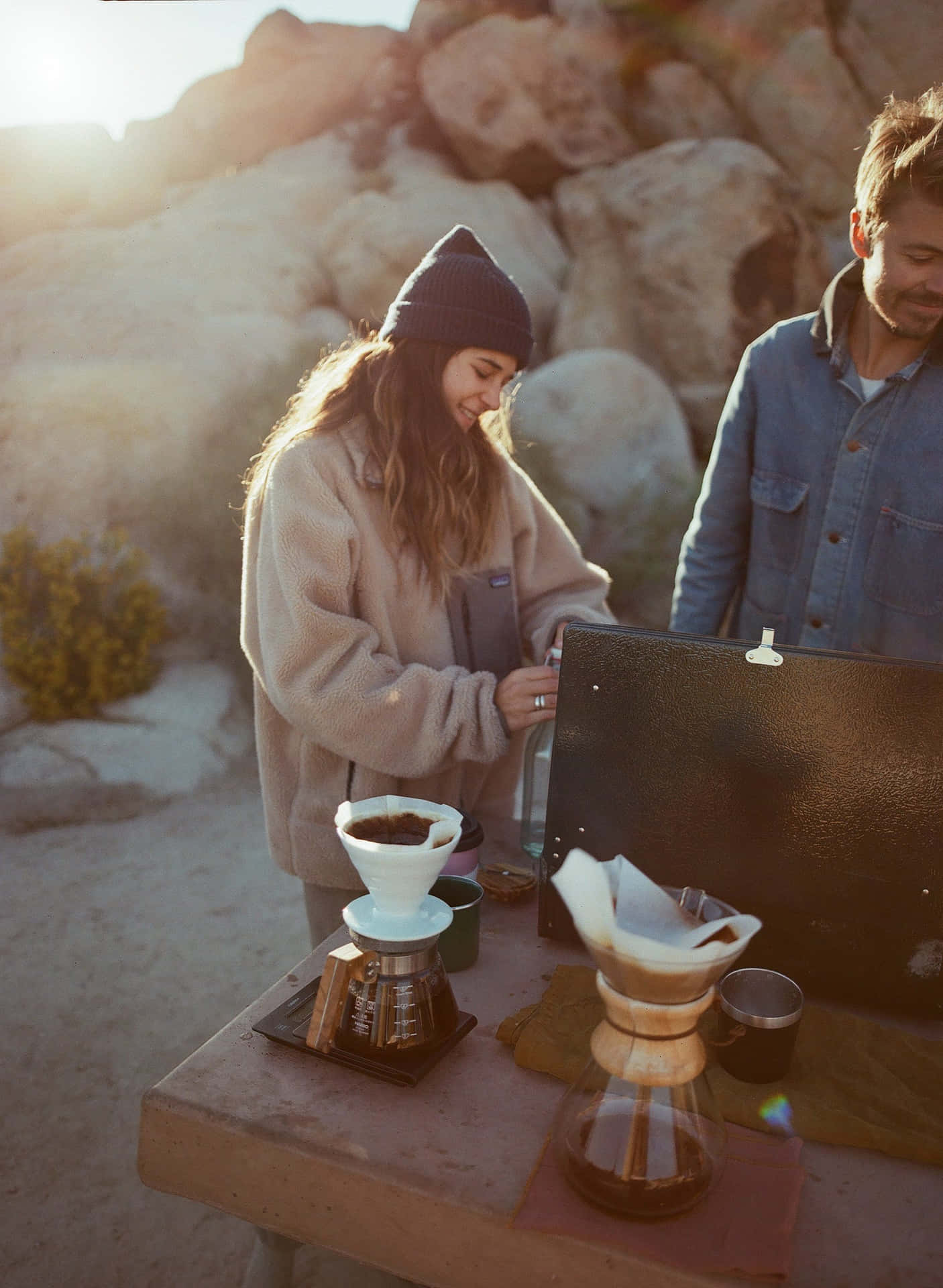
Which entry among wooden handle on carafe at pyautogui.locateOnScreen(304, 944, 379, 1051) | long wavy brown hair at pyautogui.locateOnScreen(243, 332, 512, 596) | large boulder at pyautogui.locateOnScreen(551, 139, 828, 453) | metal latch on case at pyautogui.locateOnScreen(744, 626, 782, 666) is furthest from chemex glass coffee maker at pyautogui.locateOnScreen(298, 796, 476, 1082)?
large boulder at pyautogui.locateOnScreen(551, 139, 828, 453)

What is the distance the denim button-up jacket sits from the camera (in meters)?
2.34

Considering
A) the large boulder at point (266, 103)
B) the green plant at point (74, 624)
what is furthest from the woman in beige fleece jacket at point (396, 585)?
the large boulder at point (266, 103)

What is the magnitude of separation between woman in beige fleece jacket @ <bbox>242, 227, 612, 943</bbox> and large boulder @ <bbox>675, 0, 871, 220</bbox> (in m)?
9.98

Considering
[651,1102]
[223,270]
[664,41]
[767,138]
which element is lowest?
[651,1102]

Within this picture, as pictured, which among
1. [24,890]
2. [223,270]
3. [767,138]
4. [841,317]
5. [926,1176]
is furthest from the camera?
[767,138]

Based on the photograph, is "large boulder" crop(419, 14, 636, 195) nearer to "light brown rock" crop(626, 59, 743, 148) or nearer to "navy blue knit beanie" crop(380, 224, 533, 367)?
"light brown rock" crop(626, 59, 743, 148)

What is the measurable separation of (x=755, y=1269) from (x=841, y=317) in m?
2.14

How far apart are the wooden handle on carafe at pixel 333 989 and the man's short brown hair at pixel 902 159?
186 centimetres

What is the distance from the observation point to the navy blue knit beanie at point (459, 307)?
210 cm

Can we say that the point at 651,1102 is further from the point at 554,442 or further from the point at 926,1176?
the point at 554,442

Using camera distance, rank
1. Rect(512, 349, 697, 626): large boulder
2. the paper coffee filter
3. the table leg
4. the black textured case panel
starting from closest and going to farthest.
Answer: the paper coffee filter < the black textured case panel < the table leg < Rect(512, 349, 697, 626): large boulder

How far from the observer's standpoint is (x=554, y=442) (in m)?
8.11

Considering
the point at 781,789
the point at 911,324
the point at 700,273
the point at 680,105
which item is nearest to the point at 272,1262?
the point at 781,789

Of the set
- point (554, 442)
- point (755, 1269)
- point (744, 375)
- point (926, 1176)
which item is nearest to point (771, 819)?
point (926, 1176)
